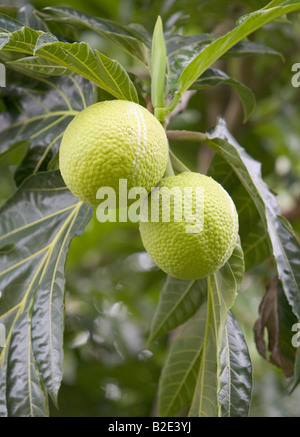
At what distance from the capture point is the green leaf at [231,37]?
0.65 m

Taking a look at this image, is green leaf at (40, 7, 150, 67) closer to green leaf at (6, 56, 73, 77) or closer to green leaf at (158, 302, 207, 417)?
green leaf at (6, 56, 73, 77)

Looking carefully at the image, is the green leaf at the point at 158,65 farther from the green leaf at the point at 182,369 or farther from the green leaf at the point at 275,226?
the green leaf at the point at 182,369

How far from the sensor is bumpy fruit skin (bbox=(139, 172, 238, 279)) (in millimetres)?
658

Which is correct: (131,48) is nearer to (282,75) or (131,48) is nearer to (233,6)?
(233,6)

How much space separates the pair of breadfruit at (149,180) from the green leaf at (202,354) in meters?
0.09

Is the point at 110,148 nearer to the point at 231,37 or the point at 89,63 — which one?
the point at 89,63

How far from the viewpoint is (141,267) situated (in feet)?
5.62

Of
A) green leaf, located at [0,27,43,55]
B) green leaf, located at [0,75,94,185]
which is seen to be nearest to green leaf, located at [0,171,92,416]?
green leaf, located at [0,75,94,185]

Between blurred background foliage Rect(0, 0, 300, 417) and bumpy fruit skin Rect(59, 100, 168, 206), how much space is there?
63 centimetres

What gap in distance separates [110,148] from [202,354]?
484 millimetres

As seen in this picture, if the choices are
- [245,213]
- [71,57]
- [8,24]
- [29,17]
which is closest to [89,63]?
[71,57]

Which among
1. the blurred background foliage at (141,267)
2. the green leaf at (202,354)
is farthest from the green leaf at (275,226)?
the blurred background foliage at (141,267)

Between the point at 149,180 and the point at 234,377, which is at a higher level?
the point at 149,180

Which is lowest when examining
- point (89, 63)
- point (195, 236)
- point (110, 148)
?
point (195, 236)
